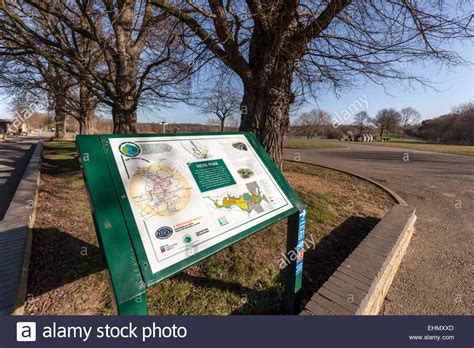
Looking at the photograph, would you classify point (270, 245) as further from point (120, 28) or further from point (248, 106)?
point (120, 28)

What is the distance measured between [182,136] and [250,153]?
2.35 ft

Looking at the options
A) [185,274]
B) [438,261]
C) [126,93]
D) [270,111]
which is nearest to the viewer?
[185,274]

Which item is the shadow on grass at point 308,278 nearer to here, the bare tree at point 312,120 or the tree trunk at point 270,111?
the tree trunk at point 270,111

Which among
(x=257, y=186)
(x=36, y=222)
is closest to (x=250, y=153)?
(x=257, y=186)

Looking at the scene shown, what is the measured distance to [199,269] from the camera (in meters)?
2.74

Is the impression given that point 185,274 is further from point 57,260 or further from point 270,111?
point 270,111

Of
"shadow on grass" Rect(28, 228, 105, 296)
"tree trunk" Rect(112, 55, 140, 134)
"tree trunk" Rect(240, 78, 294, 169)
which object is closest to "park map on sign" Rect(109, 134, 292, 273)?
"shadow on grass" Rect(28, 228, 105, 296)

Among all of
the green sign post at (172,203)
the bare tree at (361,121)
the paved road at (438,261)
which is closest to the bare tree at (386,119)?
the bare tree at (361,121)

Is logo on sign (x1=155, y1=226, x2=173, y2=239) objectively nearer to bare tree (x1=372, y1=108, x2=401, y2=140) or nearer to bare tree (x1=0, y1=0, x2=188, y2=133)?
bare tree (x1=0, y1=0, x2=188, y2=133)

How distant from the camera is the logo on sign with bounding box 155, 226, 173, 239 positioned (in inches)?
52.2

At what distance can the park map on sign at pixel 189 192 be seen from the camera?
135 centimetres

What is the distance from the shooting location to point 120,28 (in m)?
6.25

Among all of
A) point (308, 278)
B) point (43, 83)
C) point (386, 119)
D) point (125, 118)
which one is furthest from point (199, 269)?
point (386, 119)

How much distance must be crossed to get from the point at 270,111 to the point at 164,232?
13.2ft
